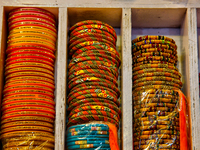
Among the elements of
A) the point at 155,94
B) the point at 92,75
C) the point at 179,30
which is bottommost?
the point at 155,94

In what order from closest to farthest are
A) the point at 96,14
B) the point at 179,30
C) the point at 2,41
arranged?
the point at 2,41 < the point at 96,14 < the point at 179,30

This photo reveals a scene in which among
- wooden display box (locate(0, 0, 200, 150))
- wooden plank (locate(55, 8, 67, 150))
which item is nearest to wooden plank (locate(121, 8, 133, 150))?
wooden display box (locate(0, 0, 200, 150))

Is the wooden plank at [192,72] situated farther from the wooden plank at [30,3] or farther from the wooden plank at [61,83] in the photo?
the wooden plank at [30,3]

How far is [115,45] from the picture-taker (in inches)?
103

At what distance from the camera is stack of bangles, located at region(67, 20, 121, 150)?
2.34m

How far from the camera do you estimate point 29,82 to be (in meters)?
2.40

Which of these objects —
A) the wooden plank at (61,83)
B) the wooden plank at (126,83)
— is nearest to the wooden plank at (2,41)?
the wooden plank at (61,83)

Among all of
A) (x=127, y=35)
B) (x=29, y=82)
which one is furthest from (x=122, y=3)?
(x=29, y=82)

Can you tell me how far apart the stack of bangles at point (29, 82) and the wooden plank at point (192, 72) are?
0.89 m

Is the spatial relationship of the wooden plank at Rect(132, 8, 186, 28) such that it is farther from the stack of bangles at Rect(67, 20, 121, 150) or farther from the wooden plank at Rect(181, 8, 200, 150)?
the stack of bangles at Rect(67, 20, 121, 150)

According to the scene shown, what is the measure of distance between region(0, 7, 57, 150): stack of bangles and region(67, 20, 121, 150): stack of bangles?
0.47ft

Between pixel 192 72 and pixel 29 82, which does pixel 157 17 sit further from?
pixel 29 82

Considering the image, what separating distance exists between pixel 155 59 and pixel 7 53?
0.99 m

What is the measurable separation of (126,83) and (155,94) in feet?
0.66
